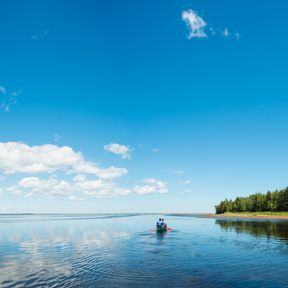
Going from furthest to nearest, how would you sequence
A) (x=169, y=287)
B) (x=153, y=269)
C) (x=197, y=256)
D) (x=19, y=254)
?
(x=19, y=254), (x=197, y=256), (x=153, y=269), (x=169, y=287)

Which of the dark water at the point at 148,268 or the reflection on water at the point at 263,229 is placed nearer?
the dark water at the point at 148,268

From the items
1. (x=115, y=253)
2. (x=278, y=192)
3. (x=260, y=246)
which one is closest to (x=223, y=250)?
(x=260, y=246)

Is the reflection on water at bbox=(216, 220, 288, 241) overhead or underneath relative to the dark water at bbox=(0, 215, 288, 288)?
overhead

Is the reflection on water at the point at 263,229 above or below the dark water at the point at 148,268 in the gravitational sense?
above

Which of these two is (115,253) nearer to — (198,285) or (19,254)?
(19,254)

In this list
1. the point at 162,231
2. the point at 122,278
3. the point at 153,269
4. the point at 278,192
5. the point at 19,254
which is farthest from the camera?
the point at 278,192

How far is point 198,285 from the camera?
82.4 feet

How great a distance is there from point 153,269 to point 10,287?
13.5 metres

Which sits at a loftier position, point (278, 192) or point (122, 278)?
point (278, 192)

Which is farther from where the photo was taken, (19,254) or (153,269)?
(19,254)

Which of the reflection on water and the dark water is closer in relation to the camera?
the dark water

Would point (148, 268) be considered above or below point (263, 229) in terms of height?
below

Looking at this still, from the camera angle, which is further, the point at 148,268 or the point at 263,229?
the point at 263,229

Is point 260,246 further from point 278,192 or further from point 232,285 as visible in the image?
point 278,192
